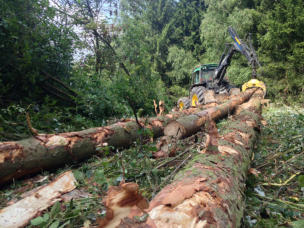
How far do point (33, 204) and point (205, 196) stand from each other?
4.39 ft

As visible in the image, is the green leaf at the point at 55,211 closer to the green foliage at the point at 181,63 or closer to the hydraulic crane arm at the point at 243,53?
the hydraulic crane arm at the point at 243,53

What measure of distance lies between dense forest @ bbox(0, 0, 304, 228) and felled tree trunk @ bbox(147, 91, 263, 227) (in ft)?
0.41

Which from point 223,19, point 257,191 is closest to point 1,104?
point 257,191

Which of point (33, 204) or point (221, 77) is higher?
point (221, 77)

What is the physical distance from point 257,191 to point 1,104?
4677mm

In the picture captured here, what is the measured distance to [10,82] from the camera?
4.27m

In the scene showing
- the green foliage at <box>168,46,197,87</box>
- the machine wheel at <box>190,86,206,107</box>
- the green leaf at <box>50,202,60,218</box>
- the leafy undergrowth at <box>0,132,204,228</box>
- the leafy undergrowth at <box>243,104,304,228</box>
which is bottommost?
the leafy undergrowth at <box>243,104,304,228</box>

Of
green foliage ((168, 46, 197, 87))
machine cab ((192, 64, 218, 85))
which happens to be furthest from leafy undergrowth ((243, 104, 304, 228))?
green foliage ((168, 46, 197, 87))

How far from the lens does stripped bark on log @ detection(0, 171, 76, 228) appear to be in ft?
4.62

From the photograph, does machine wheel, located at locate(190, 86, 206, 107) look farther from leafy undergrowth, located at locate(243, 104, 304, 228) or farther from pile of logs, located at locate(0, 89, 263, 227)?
leafy undergrowth, located at locate(243, 104, 304, 228)

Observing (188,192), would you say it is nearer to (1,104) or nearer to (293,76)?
(1,104)

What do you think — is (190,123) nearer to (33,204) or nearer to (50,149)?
(50,149)

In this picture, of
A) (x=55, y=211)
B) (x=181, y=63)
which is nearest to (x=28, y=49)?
(x=55, y=211)

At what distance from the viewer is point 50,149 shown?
2.36 metres
